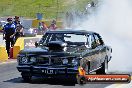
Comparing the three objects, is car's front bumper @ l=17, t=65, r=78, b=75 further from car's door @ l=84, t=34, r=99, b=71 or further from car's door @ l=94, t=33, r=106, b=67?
car's door @ l=94, t=33, r=106, b=67

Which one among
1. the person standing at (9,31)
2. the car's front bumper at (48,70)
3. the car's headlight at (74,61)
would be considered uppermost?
the person standing at (9,31)

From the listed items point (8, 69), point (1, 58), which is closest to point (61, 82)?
point (8, 69)

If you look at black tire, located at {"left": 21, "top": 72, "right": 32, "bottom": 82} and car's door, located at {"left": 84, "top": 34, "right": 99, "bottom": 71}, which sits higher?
car's door, located at {"left": 84, "top": 34, "right": 99, "bottom": 71}

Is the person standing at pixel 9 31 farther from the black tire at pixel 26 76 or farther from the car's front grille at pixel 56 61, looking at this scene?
the car's front grille at pixel 56 61

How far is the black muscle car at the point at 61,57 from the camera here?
1164cm

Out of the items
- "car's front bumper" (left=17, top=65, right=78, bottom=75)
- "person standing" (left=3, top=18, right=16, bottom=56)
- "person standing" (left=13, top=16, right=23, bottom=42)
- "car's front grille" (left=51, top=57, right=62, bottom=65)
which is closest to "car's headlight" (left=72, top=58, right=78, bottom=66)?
"car's front bumper" (left=17, top=65, right=78, bottom=75)

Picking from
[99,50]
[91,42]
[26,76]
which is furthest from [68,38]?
[26,76]

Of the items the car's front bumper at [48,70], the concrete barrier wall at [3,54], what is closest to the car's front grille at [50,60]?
the car's front bumper at [48,70]

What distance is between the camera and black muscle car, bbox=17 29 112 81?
11641 millimetres

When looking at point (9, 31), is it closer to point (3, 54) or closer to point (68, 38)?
point (3, 54)

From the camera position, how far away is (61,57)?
11695mm

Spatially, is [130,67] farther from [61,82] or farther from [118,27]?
[118,27]

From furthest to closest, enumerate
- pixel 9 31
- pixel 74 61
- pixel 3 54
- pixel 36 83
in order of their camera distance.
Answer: pixel 9 31
pixel 3 54
pixel 36 83
pixel 74 61

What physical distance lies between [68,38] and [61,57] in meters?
1.49
